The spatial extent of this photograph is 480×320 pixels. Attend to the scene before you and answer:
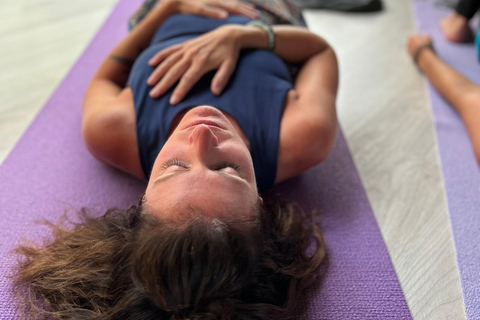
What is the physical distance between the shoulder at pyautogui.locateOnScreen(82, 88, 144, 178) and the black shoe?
1.16 metres

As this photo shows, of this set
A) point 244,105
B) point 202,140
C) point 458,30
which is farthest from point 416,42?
point 202,140

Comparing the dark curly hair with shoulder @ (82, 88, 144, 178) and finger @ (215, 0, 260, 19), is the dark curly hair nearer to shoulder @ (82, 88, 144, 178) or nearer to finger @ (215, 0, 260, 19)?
shoulder @ (82, 88, 144, 178)

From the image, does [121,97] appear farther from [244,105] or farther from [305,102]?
[305,102]

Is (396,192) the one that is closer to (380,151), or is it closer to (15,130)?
(380,151)

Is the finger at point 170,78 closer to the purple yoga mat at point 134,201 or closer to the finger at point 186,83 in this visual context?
the finger at point 186,83

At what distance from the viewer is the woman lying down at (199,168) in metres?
0.59

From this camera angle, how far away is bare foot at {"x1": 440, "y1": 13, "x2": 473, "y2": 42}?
148 centimetres

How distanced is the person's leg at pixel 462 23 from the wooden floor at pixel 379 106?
17 cm

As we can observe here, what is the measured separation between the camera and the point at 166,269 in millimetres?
574

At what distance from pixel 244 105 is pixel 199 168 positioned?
0.29 meters

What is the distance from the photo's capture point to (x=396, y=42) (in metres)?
1.55

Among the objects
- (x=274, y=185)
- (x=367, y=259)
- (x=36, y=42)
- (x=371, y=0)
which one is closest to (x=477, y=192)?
(x=367, y=259)

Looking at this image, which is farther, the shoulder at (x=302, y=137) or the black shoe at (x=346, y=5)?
the black shoe at (x=346, y=5)

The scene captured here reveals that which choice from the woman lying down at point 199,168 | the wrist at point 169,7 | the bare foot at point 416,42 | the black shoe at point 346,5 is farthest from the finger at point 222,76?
the black shoe at point 346,5
